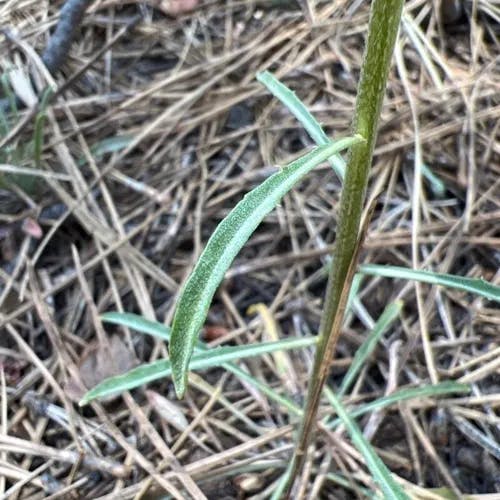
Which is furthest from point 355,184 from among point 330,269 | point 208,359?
point 208,359

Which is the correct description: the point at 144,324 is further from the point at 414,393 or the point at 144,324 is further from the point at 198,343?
the point at 414,393

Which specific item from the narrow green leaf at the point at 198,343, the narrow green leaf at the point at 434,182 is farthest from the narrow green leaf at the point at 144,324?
the narrow green leaf at the point at 434,182

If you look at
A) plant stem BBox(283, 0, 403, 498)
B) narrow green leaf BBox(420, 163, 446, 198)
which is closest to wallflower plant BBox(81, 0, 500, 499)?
plant stem BBox(283, 0, 403, 498)

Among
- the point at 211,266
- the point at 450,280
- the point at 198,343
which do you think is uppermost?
the point at 211,266

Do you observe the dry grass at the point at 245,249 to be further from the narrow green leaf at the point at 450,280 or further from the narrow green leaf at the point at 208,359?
the narrow green leaf at the point at 450,280

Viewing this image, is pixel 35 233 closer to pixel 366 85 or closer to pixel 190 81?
pixel 190 81
